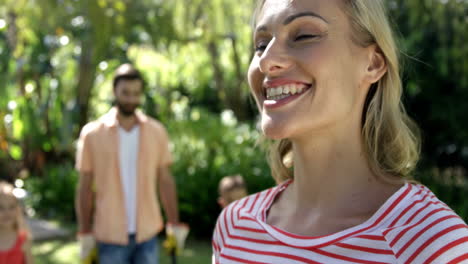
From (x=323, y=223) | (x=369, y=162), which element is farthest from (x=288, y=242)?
(x=369, y=162)

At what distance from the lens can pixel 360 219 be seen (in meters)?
1.12

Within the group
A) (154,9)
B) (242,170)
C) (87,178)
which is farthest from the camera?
(154,9)

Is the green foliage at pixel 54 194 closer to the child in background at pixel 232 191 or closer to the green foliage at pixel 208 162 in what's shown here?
the green foliage at pixel 208 162

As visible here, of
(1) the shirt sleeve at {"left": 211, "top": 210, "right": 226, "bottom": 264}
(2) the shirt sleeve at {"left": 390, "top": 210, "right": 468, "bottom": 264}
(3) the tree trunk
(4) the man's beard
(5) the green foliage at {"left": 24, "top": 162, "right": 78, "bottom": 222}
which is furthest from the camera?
(3) the tree trunk

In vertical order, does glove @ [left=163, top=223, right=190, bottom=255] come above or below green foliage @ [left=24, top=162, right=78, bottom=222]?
above

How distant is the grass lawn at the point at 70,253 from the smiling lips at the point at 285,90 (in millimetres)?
4787

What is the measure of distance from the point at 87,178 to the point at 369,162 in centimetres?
268

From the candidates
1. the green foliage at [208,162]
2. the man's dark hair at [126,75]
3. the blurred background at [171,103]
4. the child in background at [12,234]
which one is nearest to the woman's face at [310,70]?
the man's dark hair at [126,75]

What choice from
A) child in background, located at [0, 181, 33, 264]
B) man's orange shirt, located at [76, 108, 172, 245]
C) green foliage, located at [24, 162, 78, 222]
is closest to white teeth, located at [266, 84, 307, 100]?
man's orange shirt, located at [76, 108, 172, 245]

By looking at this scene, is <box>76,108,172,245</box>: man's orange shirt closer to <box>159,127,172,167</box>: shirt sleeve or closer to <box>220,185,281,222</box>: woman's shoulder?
<box>159,127,172,167</box>: shirt sleeve

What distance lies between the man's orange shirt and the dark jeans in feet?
0.13

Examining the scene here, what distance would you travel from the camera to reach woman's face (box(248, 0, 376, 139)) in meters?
1.12

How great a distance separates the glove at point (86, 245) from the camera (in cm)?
351

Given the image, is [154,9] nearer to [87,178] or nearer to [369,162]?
[87,178]
